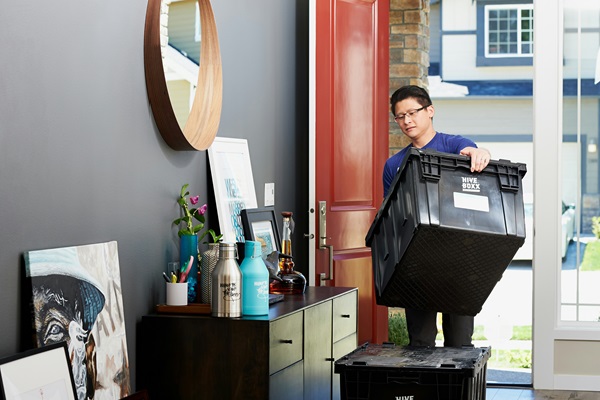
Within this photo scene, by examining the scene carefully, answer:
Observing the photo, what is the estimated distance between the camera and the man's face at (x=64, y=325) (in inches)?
85.7

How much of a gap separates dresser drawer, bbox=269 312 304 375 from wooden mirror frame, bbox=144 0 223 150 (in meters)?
0.74

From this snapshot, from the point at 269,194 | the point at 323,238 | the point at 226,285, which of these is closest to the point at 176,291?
the point at 226,285

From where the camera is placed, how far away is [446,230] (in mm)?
2803

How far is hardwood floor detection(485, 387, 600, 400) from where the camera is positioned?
5039mm

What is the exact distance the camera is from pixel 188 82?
3258mm

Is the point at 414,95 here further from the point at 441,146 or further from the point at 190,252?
the point at 190,252

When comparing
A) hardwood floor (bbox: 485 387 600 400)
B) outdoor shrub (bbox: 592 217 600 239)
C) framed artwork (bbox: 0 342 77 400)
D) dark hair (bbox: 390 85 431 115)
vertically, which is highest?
dark hair (bbox: 390 85 431 115)

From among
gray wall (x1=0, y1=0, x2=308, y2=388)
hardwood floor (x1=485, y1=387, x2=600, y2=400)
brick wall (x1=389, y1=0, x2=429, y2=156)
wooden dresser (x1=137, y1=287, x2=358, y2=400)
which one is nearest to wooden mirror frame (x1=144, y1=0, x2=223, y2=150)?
gray wall (x1=0, y1=0, x2=308, y2=388)

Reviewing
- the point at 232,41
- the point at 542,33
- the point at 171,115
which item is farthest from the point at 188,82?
the point at 542,33

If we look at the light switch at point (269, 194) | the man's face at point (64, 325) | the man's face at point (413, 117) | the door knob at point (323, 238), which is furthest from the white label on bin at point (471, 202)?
the door knob at point (323, 238)

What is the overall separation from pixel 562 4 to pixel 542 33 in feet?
0.70

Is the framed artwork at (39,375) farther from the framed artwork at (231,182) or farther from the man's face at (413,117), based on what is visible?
the man's face at (413,117)

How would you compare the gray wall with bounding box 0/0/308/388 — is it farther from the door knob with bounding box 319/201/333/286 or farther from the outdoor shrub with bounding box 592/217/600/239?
the outdoor shrub with bounding box 592/217/600/239

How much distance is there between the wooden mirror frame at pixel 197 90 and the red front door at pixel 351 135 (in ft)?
4.44
